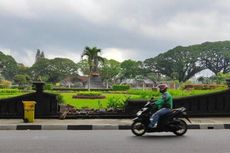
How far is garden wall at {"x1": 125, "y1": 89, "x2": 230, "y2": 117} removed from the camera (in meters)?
19.5

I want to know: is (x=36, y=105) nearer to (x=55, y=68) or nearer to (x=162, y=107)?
(x=162, y=107)

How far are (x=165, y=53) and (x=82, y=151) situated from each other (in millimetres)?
107165

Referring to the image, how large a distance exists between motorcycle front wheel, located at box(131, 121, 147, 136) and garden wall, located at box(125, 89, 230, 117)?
5.64m

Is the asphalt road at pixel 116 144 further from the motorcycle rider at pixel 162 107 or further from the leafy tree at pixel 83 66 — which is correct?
the leafy tree at pixel 83 66

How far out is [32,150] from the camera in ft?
32.2

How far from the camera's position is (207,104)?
1961cm

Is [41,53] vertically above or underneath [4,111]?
above

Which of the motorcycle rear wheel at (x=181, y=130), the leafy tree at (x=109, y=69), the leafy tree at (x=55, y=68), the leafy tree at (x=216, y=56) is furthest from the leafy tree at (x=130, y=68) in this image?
the motorcycle rear wheel at (x=181, y=130)

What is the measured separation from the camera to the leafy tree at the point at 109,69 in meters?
112

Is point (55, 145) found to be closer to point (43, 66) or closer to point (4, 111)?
point (4, 111)

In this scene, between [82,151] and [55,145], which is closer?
[82,151]

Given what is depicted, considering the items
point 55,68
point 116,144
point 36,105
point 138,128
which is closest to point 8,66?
point 55,68

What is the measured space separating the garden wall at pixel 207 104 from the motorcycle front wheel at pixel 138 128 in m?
5.64

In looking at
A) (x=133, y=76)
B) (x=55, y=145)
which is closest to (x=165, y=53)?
(x=133, y=76)
